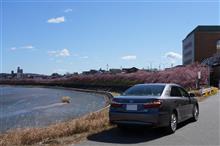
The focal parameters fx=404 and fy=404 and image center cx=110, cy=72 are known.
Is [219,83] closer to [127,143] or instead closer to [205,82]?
[205,82]

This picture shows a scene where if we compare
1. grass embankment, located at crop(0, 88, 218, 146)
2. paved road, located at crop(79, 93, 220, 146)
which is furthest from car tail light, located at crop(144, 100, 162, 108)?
grass embankment, located at crop(0, 88, 218, 146)

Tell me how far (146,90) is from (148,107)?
1.22m

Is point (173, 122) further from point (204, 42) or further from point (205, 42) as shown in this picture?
point (204, 42)

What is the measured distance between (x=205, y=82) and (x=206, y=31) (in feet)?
196

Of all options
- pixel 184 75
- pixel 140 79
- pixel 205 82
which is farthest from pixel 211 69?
pixel 140 79

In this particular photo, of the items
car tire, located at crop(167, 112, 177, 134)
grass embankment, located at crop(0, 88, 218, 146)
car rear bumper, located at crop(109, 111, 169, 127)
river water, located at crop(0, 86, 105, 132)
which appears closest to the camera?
grass embankment, located at crop(0, 88, 218, 146)

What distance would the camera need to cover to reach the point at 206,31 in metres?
116

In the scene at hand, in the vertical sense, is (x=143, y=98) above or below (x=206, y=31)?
below

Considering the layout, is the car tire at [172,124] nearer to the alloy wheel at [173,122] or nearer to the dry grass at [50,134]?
the alloy wheel at [173,122]

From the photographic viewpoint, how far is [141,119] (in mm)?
11484

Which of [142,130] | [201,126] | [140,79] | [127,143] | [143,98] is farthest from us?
[140,79]

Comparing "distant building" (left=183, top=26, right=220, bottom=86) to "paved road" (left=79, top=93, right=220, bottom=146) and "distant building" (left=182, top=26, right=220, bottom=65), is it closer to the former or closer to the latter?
"distant building" (left=182, top=26, right=220, bottom=65)

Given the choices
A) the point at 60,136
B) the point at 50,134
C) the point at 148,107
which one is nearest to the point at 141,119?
the point at 148,107

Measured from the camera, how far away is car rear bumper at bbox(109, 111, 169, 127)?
11.4 metres
